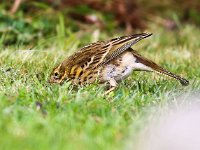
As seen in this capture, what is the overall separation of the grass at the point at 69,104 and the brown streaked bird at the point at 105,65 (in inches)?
5.7

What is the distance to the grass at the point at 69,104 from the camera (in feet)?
14.5

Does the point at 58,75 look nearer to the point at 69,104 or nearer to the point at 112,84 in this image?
the point at 112,84

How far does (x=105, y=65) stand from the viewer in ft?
21.6

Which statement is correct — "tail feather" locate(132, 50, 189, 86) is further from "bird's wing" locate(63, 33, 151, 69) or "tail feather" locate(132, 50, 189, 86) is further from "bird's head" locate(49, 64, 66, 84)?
"bird's head" locate(49, 64, 66, 84)

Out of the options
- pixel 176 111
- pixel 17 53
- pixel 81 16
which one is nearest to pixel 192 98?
pixel 176 111

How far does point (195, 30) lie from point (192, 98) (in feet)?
18.5

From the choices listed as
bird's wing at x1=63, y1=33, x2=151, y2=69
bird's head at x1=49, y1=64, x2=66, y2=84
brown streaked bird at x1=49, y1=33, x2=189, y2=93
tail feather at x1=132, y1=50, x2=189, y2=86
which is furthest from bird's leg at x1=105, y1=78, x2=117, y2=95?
bird's head at x1=49, y1=64, x2=66, y2=84

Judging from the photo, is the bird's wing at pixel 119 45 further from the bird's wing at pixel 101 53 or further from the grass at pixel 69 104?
the grass at pixel 69 104

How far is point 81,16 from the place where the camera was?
11586 millimetres

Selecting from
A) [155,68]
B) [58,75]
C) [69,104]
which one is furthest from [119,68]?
[69,104]

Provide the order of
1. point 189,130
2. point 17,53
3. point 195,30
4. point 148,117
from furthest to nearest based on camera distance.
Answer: point 195,30
point 17,53
point 148,117
point 189,130

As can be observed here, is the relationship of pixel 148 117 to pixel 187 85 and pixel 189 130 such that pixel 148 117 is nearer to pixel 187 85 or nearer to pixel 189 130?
pixel 189 130

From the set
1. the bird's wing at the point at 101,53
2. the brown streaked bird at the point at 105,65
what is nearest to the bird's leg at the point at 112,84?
the brown streaked bird at the point at 105,65

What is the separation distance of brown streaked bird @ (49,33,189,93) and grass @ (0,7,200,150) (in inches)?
5.7
